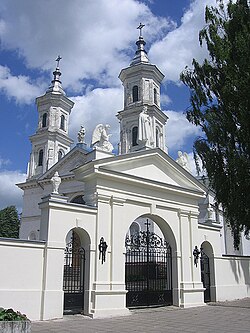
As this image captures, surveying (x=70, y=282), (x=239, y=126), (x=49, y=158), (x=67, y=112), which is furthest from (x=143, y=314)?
(x=67, y=112)

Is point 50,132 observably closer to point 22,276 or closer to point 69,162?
point 69,162

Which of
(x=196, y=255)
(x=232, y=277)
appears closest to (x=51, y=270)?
(x=196, y=255)

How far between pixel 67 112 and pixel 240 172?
27661 millimetres

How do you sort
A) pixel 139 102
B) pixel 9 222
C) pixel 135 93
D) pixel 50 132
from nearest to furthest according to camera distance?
1. pixel 139 102
2. pixel 135 93
3. pixel 50 132
4. pixel 9 222

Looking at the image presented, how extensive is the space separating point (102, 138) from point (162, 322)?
7396 mm

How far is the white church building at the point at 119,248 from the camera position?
38.8ft

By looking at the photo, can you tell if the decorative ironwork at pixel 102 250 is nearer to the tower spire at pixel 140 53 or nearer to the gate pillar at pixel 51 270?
the gate pillar at pixel 51 270

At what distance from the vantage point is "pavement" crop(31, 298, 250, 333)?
1009cm

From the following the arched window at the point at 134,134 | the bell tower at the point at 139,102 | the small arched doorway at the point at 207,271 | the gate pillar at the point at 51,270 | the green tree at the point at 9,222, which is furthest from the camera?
the green tree at the point at 9,222

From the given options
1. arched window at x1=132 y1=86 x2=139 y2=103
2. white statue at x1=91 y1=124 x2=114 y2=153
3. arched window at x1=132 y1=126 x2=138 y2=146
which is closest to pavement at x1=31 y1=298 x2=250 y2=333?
white statue at x1=91 y1=124 x2=114 y2=153

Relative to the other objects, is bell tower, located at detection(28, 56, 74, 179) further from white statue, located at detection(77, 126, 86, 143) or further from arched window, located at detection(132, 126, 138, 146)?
arched window, located at detection(132, 126, 138, 146)

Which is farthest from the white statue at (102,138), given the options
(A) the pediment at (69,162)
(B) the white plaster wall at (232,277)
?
(A) the pediment at (69,162)

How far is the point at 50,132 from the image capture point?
37875 mm

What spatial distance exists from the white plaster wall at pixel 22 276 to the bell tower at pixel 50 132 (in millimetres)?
25485
